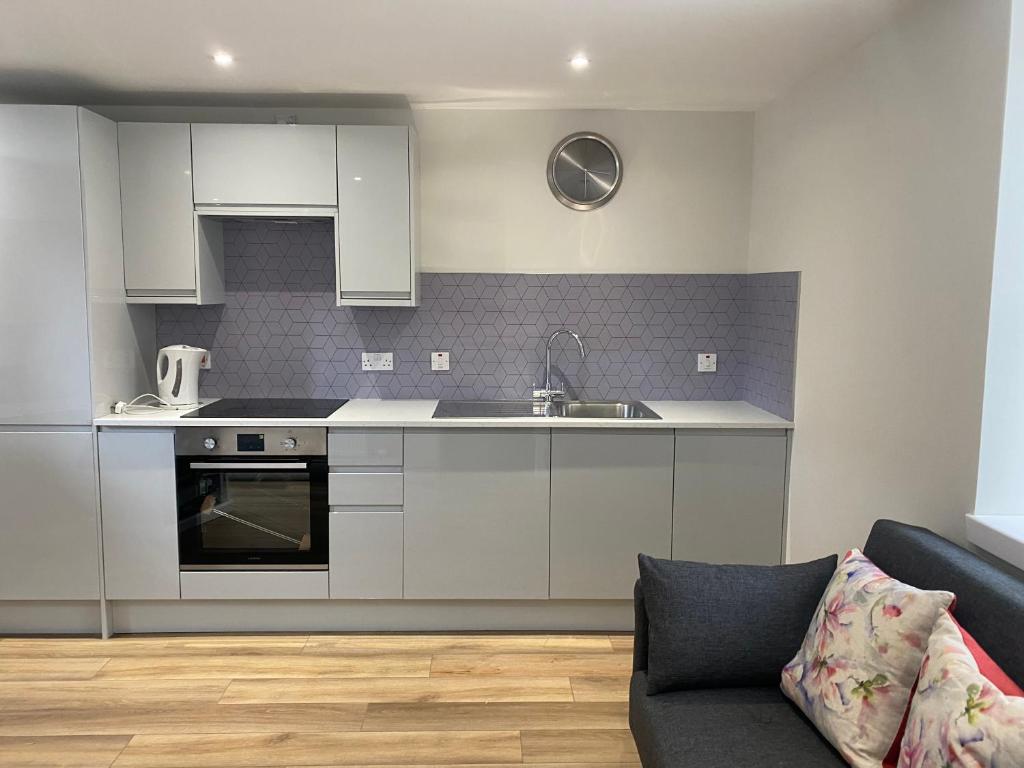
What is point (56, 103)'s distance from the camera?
388 centimetres

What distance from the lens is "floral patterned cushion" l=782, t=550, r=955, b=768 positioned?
1.79 metres

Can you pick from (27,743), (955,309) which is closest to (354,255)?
(27,743)

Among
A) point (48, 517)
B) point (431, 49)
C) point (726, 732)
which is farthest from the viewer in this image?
point (48, 517)

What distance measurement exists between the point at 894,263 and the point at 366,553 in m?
2.34

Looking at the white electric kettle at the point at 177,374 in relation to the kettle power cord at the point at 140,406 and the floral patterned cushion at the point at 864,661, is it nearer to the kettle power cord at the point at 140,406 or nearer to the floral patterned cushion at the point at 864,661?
the kettle power cord at the point at 140,406

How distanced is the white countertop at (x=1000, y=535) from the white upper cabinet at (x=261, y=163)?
2805 millimetres

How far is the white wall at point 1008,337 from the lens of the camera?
6.77 ft

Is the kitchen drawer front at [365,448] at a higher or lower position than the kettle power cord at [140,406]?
lower

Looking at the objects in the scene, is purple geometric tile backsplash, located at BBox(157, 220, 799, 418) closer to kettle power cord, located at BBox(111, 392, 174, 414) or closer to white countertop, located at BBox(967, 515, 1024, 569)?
kettle power cord, located at BBox(111, 392, 174, 414)

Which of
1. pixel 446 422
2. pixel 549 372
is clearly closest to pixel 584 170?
pixel 549 372

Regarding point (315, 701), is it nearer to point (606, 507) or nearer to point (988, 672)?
point (606, 507)

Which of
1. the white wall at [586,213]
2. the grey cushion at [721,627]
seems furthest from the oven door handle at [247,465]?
the grey cushion at [721,627]

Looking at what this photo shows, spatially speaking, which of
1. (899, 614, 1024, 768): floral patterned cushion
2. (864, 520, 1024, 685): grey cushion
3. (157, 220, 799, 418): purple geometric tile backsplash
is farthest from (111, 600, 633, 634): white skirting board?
(899, 614, 1024, 768): floral patterned cushion

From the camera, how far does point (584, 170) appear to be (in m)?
4.02
